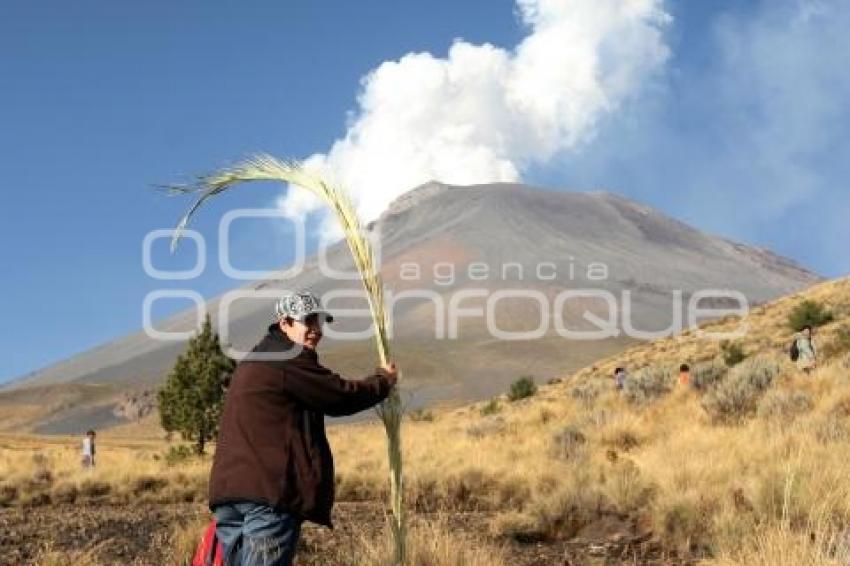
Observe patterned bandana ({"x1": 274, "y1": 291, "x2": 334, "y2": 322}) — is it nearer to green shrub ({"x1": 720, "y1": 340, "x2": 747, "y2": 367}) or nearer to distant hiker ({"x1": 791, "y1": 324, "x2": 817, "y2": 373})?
distant hiker ({"x1": 791, "y1": 324, "x2": 817, "y2": 373})

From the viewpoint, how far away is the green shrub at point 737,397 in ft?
55.2

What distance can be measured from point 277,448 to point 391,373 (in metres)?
0.80

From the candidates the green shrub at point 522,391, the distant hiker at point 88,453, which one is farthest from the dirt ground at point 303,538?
the green shrub at point 522,391

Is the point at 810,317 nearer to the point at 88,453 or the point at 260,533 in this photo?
the point at 88,453

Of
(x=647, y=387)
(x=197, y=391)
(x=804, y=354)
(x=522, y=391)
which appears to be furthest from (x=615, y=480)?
(x=522, y=391)

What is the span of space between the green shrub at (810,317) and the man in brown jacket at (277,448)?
33.0m

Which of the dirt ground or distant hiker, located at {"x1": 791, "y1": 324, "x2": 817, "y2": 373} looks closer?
the dirt ground

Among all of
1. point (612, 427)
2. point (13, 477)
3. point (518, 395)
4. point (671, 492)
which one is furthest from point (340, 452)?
point (518, 395)

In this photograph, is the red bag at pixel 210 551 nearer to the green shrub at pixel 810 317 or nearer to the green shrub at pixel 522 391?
the green shrub at pixel 810 317

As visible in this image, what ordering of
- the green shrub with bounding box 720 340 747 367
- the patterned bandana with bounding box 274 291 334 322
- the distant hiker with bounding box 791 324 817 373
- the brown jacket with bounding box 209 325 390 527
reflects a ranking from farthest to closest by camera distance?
the green shrub with bounding box 720 340 747 367 → the distant hiker with bounding box 791 324 817 373 → the patterned bandana with bounding box 274 291 334 322 → the brown jacket with bounding box 209 325 390 527

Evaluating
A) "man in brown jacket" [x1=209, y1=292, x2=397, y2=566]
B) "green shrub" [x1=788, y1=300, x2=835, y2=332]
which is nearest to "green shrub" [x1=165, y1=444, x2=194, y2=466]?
"man in brown jacket" [x1=209, y1=292, x2=397, y2=566]

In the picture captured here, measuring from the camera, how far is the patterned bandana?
5.13 metres

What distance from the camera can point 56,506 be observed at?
16.9 metres

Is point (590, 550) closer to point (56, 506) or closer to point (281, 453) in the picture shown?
point (281, 453)
